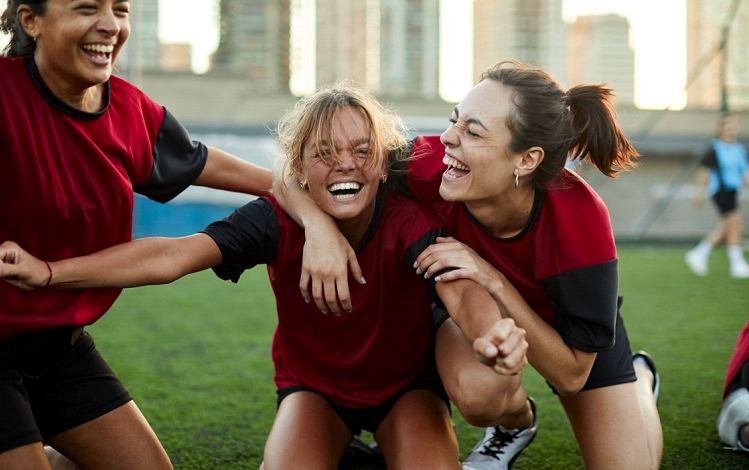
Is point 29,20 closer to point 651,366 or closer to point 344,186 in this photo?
point 344,186

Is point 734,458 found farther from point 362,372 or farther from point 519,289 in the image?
point 362,372

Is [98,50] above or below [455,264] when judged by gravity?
above

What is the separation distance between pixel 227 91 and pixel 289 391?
19.9 m

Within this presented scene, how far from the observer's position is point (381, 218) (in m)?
2.57

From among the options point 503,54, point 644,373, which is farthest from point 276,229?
point 503,54

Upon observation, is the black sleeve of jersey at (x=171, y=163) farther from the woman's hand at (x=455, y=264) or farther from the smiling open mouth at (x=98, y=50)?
the woman's hand at (x=455, y=264)

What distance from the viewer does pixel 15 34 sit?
2.28 metres

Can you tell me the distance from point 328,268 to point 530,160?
74cm

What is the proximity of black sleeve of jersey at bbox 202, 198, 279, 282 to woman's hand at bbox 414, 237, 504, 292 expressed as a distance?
0.48 meters

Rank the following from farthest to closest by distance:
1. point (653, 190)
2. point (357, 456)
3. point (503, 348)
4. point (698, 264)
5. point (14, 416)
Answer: point (653, 190) → point (698, 264) → point (357, 456) → point (14, 416) → point (503, 348)

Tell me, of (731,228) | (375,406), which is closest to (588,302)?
(375,406)

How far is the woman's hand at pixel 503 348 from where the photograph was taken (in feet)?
6.47

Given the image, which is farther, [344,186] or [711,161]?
[711,161]

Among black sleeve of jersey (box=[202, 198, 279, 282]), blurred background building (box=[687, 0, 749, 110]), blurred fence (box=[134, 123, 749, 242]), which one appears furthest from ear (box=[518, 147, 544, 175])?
blurred fence (box=[134, 123, 749, 242])
